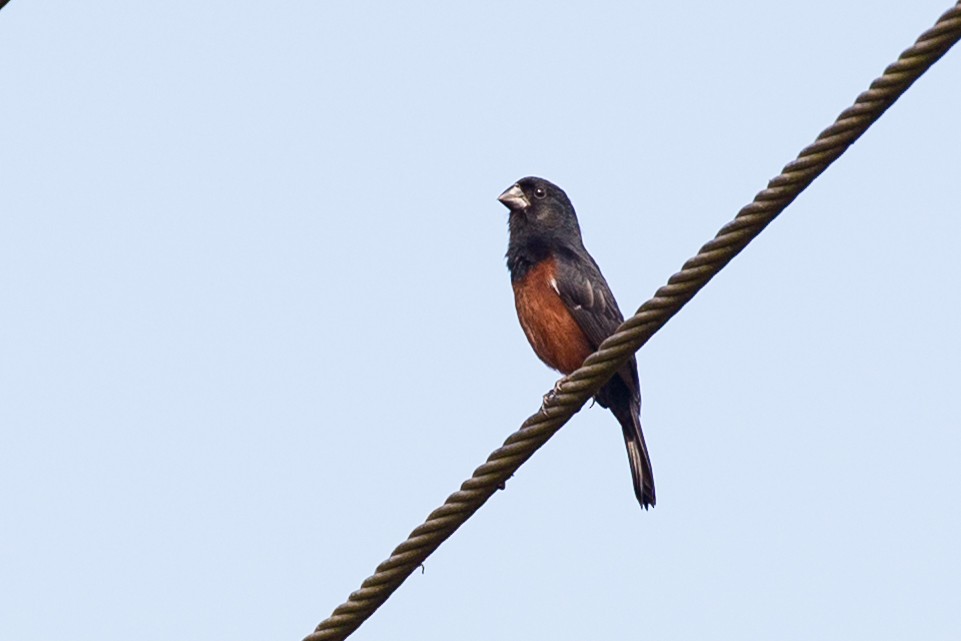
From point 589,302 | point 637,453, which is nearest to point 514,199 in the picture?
point 589,302

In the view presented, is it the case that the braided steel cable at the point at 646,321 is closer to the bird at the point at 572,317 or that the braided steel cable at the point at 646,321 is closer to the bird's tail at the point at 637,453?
the bird at the point at 572,317

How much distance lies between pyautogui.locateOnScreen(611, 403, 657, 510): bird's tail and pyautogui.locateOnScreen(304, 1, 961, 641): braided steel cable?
372 centimetres

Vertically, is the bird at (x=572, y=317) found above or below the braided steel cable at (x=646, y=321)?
above

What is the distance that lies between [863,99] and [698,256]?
0.57m

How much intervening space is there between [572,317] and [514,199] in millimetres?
1206

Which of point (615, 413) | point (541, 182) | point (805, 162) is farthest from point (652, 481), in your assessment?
point (805, 162)

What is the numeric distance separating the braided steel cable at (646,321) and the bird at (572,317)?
3.57 meters

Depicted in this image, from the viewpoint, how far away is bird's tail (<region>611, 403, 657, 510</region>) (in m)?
7.61

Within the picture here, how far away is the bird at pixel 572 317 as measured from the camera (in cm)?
755

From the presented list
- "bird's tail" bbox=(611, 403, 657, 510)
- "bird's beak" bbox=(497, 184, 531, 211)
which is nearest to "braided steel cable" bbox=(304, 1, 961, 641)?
"bird's tail" bbox=(611, 403, 657, 510)

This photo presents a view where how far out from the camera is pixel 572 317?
24.8 ft

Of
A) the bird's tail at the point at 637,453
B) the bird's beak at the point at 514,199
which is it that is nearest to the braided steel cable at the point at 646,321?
the bird's tail at the point at 637,453

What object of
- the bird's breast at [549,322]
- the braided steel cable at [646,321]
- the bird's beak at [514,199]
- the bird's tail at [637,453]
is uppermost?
the bird's beak at [514,199]

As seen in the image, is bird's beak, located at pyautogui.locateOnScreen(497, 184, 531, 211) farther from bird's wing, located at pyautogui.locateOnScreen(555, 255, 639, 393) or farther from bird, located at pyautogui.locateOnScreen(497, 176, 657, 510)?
bird's wing, located at pyautogui.locateOnScreen(555, 255, 639, 393)
